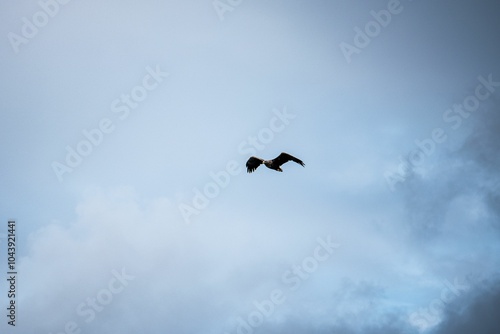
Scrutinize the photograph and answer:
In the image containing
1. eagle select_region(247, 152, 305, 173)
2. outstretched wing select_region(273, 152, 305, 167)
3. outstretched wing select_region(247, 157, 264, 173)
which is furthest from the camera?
outstretched wing select_region(247, 157, 264, 173)

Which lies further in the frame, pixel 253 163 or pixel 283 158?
pixel 253 163

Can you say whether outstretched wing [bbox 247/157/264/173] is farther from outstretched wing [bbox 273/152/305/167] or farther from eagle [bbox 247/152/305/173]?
outstretched wing [bbox 273/152/305/167]

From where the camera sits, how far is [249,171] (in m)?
29.8

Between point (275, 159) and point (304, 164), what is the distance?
2.94 m

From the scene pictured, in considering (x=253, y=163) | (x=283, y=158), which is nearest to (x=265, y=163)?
(x=253, y=163)

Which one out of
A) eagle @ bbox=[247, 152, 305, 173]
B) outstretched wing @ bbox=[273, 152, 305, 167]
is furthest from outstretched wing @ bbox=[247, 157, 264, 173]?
outstretched wing @ bbox=[273, 152, 305, 167]

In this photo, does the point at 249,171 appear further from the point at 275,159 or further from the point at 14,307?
the point at 14,307

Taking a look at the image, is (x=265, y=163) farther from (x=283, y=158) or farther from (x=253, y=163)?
(x=283, y=158)

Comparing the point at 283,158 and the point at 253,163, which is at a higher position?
the point at 283,158

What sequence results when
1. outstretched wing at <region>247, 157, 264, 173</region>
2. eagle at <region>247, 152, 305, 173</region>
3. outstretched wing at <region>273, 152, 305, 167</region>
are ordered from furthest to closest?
outstretched wing at <region>247, 157, 264, 173</region> < eagle at <region>247, 152, 305, 173</region> < outstretched wing at <region>273, 152, 305, 167</region>

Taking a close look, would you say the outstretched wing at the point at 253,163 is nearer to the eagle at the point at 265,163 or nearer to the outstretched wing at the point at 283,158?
the eagle at the point at 265,163

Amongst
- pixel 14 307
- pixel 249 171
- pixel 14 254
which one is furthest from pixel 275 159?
pixel 14 307

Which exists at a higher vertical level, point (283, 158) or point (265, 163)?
point (283, 158)

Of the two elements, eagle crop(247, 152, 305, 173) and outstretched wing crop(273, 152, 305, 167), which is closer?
outstretched wing crop(273, 152, 305, 167)
